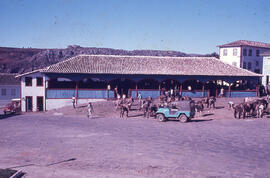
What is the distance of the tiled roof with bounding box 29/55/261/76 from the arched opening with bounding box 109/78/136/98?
2.11m

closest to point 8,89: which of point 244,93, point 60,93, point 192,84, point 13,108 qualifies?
point 13,108

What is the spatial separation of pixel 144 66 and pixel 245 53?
2888 cm

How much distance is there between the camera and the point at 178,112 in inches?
892

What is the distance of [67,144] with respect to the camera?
15188 mm

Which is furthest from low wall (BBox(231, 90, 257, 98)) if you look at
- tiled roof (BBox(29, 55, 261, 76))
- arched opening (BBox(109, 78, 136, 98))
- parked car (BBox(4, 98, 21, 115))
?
parked car (BBox(4, 98, 21, 115))

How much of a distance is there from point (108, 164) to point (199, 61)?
30630 millimetres

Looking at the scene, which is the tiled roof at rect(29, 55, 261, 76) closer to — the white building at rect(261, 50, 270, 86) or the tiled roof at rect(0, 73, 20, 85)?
the white building at rect(261, 50, 270, 86)

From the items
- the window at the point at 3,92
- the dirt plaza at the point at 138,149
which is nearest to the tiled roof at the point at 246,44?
the dirt plaza at the point at 138,149

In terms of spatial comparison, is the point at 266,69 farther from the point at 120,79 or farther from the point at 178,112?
the point at 178,112

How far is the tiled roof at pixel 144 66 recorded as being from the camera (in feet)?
111

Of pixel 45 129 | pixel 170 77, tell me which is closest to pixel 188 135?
pixel 45 129

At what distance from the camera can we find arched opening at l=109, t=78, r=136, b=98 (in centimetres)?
3569

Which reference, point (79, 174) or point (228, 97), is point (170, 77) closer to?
point (228, 97)

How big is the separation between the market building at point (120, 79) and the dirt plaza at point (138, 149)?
38.9ft
